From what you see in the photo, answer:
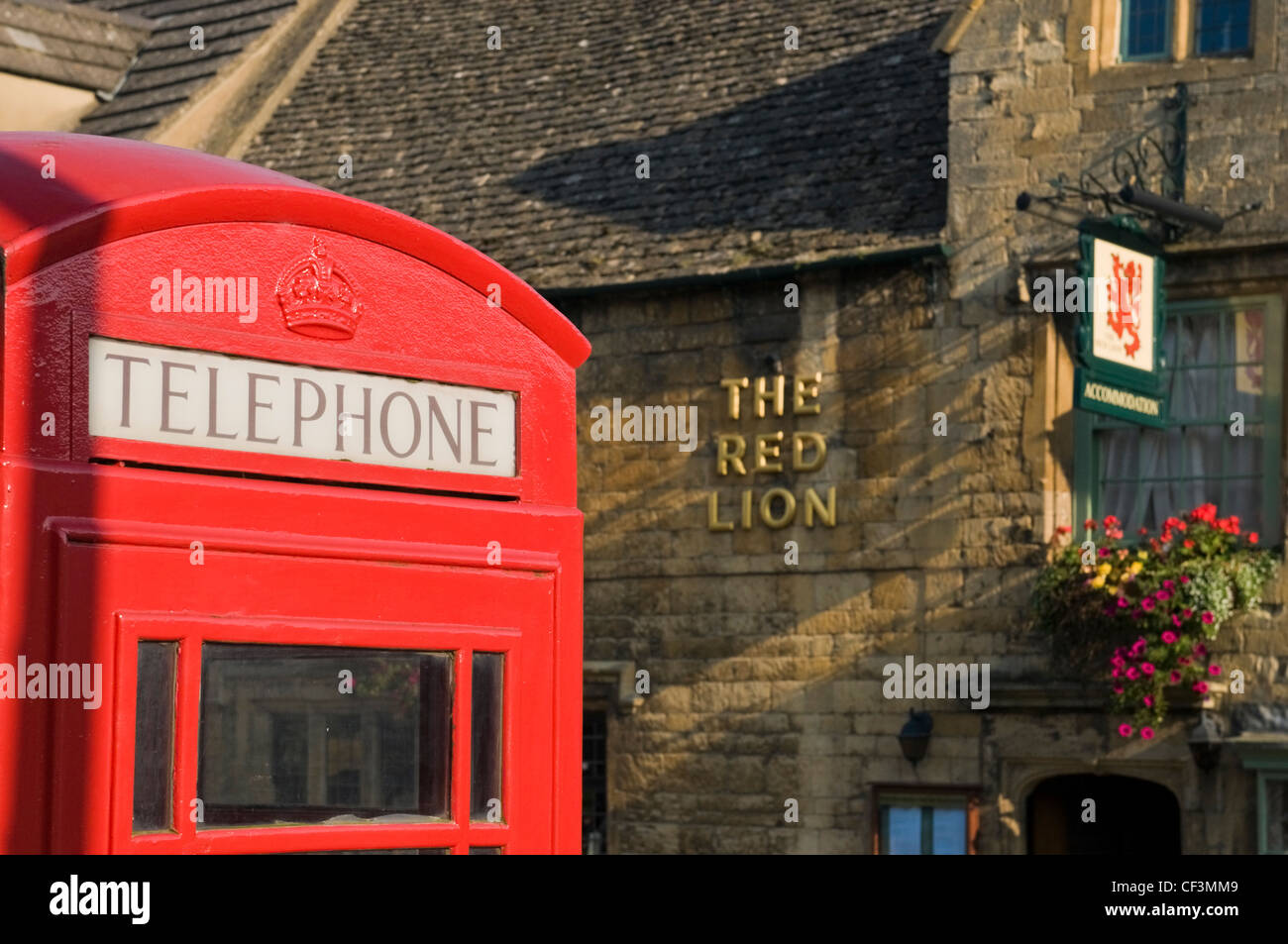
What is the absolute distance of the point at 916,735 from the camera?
14516mm

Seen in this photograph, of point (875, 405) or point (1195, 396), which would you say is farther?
point (875, 405)

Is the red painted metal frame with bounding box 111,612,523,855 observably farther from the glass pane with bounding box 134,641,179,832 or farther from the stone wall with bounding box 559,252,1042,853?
the stone wall with bounding box 559,252,1042,853

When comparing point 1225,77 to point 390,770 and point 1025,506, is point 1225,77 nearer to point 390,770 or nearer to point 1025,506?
point 1025,506

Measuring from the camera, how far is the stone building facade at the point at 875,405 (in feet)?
46.2

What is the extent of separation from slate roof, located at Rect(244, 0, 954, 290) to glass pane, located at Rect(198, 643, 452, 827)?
1084 centimetres

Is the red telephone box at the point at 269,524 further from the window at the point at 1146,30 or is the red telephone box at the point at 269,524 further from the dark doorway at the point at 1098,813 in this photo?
the window at the point at 1146,30

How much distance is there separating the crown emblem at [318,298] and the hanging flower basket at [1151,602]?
9858mm

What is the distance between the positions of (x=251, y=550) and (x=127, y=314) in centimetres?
52

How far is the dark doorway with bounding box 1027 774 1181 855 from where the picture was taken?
573 inches

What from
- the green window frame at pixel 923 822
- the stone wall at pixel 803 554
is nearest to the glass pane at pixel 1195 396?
the stone wall at pixel 803 554

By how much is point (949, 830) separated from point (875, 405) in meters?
2.97

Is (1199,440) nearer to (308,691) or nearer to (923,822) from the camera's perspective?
(923,822)

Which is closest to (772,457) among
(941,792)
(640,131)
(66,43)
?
(941,792)

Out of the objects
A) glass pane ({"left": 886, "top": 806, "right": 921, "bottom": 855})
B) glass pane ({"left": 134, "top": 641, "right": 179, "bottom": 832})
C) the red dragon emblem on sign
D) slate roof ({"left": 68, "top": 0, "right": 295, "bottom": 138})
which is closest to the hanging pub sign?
the red dragon emblem on sign
